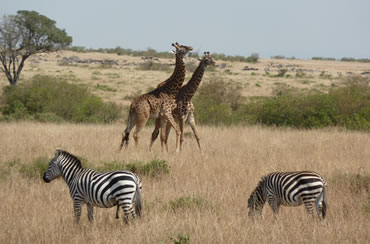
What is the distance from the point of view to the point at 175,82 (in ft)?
43.6

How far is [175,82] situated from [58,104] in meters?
11.7

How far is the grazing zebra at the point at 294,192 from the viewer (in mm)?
6281

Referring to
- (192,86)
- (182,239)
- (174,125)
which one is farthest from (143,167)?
(182,239)

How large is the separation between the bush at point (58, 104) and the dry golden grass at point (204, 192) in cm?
734

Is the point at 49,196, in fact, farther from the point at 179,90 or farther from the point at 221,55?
the point at 221,55

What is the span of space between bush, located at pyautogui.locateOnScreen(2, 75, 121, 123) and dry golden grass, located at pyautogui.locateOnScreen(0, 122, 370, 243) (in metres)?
7.34

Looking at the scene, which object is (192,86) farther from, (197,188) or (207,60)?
(197,188)

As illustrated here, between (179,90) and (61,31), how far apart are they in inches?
1072

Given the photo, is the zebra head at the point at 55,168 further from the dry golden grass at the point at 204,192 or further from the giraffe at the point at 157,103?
the giraffe at the point at 157,103

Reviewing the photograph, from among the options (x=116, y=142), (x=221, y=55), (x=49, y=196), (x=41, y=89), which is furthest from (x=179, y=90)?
(x=221, y=55)

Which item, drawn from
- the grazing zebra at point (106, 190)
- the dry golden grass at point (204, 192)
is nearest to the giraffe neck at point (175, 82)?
the dry golden grass at point (204, 192)

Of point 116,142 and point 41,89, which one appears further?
point 41,89

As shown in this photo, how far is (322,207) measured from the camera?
20.9 feet

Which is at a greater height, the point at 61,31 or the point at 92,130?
the point at 61,31
